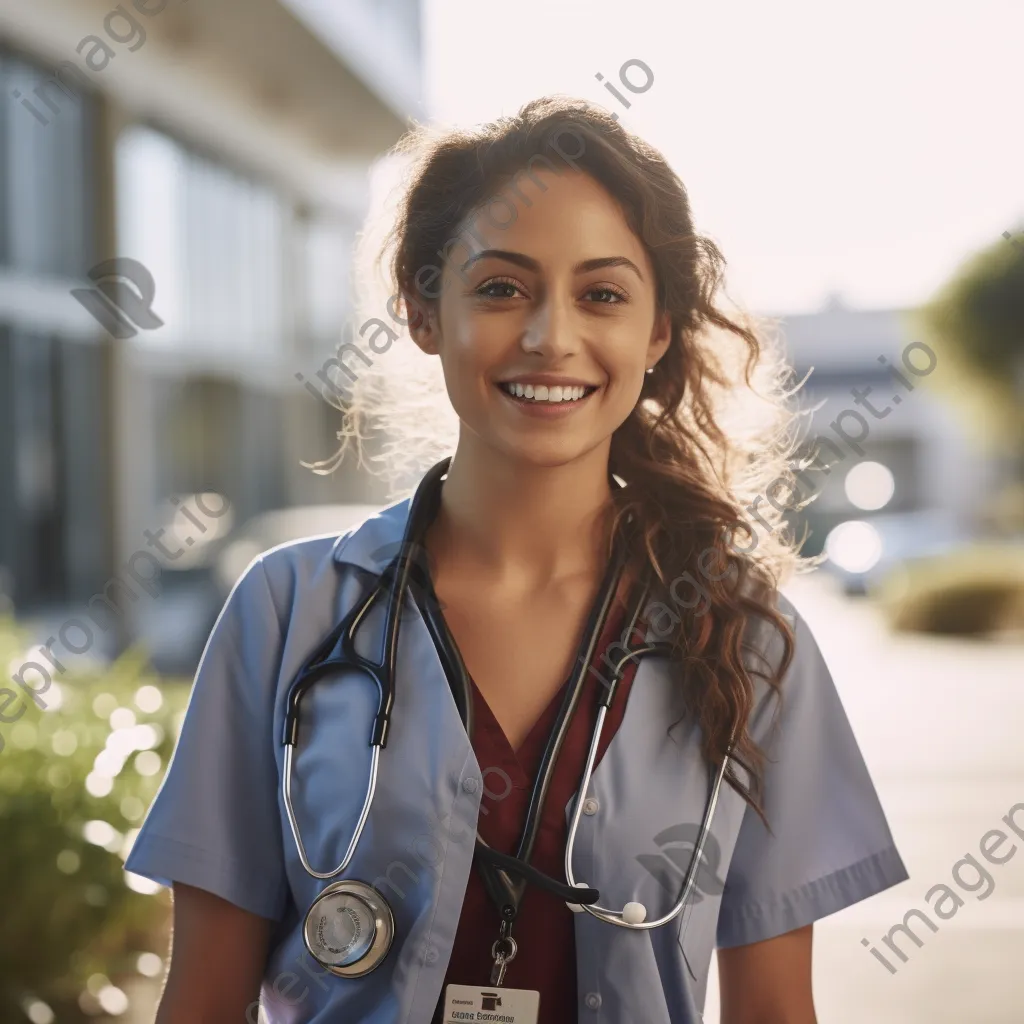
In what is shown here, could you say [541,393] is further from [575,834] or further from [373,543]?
[575,834]

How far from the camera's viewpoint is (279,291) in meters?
14.3

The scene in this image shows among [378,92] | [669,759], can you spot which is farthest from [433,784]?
[378,92]

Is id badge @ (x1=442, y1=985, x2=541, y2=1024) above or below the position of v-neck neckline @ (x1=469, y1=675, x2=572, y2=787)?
below

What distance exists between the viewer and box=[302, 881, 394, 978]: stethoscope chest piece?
1447 mm

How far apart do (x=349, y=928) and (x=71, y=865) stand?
1.97 m

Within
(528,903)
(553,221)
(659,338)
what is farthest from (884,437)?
(528,903)

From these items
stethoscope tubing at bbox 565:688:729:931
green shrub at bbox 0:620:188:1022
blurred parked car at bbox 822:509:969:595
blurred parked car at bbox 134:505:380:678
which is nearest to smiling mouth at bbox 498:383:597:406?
stethoscope tubing at bbox 565:688:729:931

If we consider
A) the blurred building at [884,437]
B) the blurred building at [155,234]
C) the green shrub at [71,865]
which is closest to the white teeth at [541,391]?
the green shrub at [71,865]

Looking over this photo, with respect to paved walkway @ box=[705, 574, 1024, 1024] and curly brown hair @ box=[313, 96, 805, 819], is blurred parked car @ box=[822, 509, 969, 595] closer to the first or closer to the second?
paved walkway @ box=[705, 574, 1024, 1024]

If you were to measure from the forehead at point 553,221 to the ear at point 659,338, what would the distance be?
13 cm

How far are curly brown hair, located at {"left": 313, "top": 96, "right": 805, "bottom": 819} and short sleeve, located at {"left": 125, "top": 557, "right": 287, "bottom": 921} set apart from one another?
19.7 inches

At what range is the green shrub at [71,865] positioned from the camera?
3020 millimetres

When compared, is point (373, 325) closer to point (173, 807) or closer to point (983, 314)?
point (173, 807)

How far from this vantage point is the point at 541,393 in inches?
60.5
